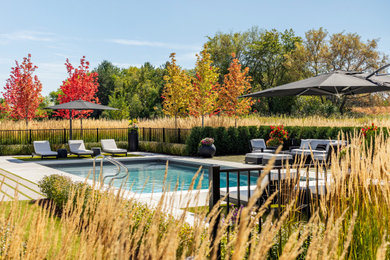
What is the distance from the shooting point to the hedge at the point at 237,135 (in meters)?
15.6

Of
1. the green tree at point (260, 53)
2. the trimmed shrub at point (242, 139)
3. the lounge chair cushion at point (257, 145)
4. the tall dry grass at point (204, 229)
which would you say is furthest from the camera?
the green tree at point (260, 53)

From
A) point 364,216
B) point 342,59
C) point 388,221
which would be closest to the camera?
point 388,221

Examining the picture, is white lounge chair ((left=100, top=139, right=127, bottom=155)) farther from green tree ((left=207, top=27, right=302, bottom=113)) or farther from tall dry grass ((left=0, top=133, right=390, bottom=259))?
green tree ((left=207, top=27, right=302, bottom=113))

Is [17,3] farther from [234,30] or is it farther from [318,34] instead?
[234,30]

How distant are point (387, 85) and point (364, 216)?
281 inches

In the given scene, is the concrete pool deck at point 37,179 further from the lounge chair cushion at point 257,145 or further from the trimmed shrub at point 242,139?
the trimmed shrub at point 242,139

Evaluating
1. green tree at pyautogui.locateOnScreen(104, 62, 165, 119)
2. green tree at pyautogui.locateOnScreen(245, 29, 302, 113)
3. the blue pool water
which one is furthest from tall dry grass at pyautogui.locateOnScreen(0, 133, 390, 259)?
green tree at pyautogui.locateOnScreen(245, 29, 302, 113)

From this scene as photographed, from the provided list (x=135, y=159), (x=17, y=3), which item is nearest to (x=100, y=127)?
(x=135, y=159)

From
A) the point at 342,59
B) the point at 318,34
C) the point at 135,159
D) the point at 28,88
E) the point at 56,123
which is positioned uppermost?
the point at 318,34

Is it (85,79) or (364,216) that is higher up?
(85,79)

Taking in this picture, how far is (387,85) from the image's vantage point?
8.94 m

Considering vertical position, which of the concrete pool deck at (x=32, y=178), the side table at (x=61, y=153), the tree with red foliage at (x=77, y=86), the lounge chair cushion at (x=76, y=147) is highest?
the tree with red foliage at (x=77, y=86)

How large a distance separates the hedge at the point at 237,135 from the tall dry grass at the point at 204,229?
12.4 metres

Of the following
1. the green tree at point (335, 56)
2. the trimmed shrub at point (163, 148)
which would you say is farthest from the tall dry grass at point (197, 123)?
the green tree at point (335, 56)
